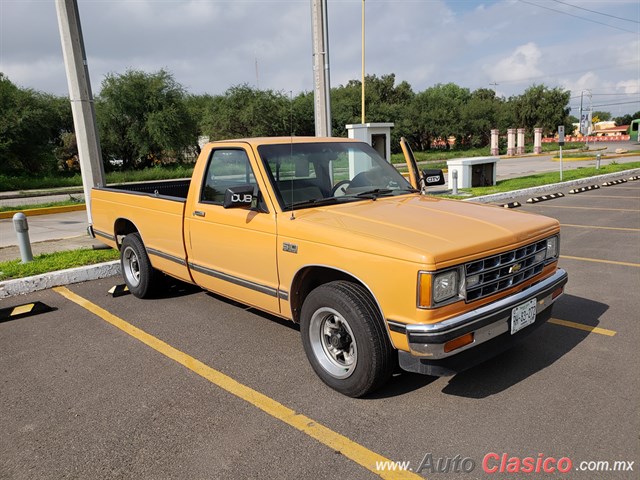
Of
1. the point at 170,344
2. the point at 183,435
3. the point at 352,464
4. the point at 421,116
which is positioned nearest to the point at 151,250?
the point at 170,344

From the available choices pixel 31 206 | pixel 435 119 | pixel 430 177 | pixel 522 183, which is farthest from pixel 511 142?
pixel 430 177

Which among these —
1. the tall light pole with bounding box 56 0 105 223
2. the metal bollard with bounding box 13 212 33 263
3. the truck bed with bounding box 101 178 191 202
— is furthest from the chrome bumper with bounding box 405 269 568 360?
the tall light pole with bounding box 56 0 105 223

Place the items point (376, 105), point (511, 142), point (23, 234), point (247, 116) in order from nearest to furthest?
point (23, 234) < point (247, 116) < point (511, 142) < point (376, 105)

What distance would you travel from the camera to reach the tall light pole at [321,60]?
9711 millimetres

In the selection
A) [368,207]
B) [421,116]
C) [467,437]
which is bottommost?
[467,437]

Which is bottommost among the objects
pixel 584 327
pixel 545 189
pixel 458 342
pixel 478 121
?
pixel 584 327

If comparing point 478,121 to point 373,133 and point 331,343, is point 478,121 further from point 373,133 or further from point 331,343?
point 331,343

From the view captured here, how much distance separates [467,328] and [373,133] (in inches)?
465

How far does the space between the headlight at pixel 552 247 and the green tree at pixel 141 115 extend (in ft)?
99.5

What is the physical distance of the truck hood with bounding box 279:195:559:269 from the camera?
3.07 metres

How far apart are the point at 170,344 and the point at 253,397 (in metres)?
1.38

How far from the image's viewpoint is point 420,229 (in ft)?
11.0

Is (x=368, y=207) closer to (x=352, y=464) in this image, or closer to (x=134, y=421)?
(x=352, y=464)

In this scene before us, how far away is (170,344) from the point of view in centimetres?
459
